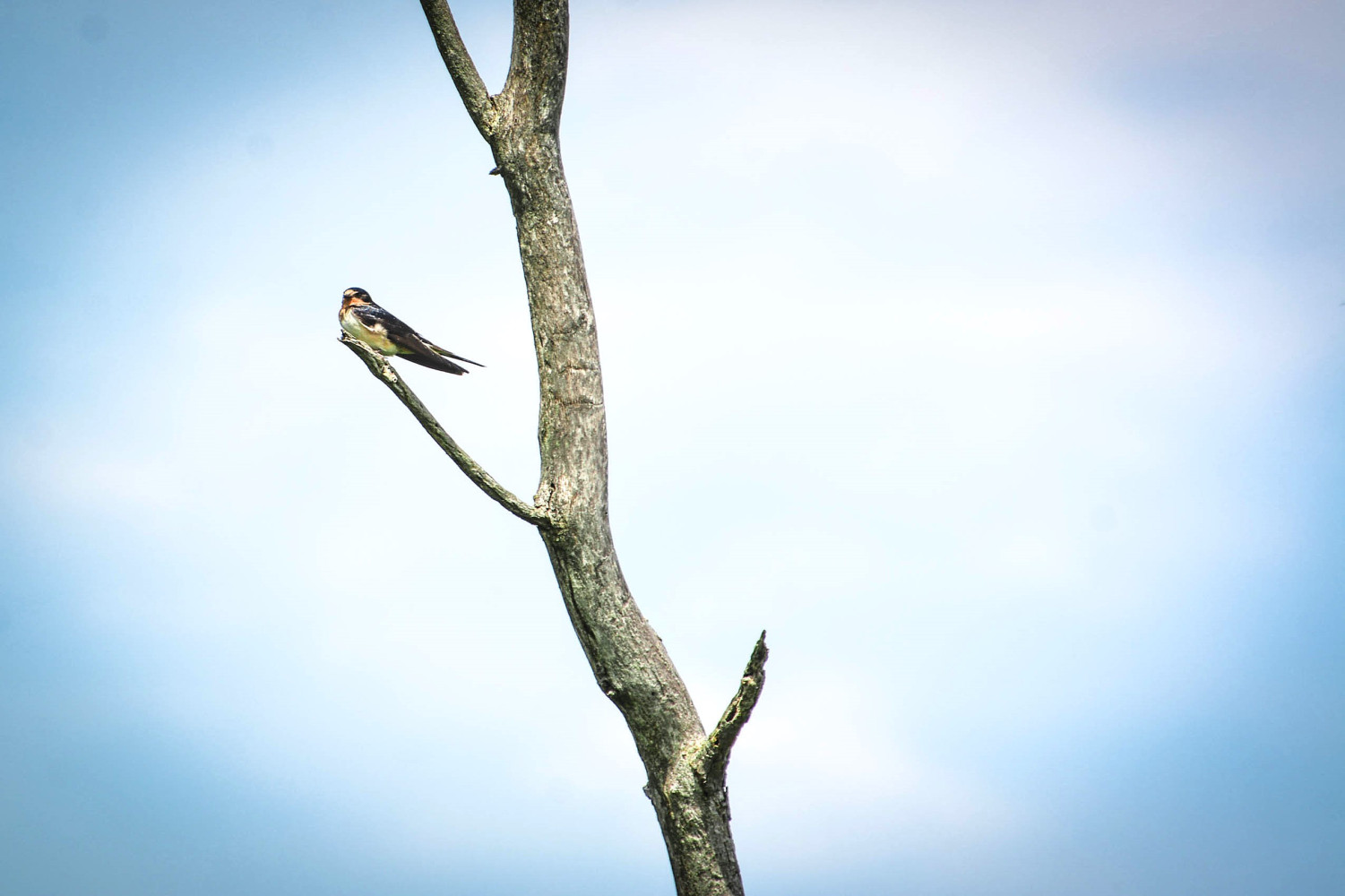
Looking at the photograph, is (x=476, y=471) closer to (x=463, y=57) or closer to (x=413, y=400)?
(x=413, y=400)

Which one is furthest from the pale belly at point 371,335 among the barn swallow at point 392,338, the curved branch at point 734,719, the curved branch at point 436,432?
the curved branch at point 734,719

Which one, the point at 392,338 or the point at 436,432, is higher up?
the point at 392,338

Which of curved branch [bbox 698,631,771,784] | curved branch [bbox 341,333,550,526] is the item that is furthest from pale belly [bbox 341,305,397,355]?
curved branch [bbox 698,631,771,784]

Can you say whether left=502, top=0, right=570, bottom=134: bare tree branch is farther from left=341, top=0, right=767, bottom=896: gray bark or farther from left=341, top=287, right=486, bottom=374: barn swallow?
left=341, top=287, right=486, bottom=374: barn swallow

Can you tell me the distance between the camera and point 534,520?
4715 mm

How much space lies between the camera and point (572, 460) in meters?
4.78

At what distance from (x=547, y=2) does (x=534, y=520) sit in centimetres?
245

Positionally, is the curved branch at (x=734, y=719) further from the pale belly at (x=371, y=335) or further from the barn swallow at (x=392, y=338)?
the pale belly at (x=371, y=335)

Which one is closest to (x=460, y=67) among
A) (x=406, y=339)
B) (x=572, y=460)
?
(x=406, y=339)

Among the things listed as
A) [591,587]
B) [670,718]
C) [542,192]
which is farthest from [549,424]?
[670,718]

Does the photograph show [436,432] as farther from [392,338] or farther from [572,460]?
[392,338]

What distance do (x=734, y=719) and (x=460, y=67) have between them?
3323mm

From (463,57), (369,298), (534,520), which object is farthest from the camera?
(369,298)

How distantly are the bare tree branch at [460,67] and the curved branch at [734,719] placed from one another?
277cm
